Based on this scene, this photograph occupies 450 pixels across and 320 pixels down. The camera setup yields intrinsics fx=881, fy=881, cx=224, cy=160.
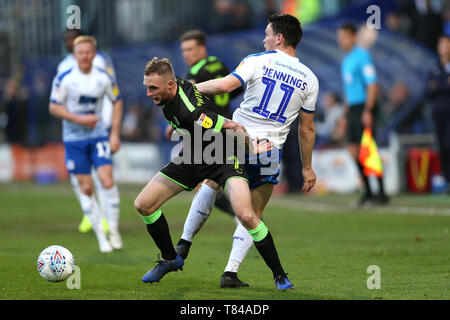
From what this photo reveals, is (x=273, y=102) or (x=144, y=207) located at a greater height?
(x=273, y=102)

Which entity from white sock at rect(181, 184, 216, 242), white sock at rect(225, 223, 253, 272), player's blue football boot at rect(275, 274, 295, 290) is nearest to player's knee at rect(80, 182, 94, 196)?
→ white sock at rect(181, 184, 216, 242)

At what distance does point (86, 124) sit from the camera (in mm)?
10398

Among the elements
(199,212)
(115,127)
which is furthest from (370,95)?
(199,212)

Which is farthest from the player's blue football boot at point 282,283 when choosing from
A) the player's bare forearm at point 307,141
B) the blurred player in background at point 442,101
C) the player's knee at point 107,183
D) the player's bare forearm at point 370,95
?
the blurred player in background at point 442,101

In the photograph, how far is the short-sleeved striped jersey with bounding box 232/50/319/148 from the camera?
23.7ft

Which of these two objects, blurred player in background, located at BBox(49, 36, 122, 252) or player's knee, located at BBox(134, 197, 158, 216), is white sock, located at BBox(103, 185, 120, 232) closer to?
blurred player in background, located at BBox(49, 36, 122, 252)

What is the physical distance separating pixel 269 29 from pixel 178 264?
2.13m

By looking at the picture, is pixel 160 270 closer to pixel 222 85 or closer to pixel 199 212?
pixel 199 212

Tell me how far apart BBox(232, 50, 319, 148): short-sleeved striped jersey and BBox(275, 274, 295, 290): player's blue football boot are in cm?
113

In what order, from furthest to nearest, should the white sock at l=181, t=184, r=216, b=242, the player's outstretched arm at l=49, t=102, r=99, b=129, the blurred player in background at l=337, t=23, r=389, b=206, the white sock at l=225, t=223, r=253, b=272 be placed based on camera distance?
the blurred player in background at l=337, t=23, r=389, b=206 < the player's outstretched arm at l=49, t=102, r=99, b=129 < the white sock at l=181, t=184, r=216, b=242 < the white sock at l=225, t=223, r=253, b=272

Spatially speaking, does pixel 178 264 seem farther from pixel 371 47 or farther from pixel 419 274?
pixel 371 47

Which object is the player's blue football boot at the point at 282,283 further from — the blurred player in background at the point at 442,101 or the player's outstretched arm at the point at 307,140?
the blurred player in background at the point at 442,101

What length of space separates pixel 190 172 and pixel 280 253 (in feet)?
8.20
